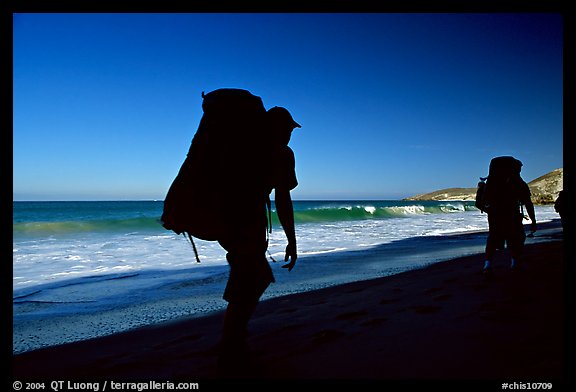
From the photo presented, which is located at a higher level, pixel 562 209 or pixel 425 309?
pixel 562 209

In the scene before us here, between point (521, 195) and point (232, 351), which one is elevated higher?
point (521, 195)

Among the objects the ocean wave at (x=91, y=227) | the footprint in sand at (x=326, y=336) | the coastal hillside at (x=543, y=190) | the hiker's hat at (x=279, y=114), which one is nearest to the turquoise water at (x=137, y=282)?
the hiker's hat at (x=279, y=114)

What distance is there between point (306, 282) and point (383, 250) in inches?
200

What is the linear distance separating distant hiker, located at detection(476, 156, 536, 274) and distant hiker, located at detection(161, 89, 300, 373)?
4.32 m

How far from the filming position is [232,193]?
2344mm

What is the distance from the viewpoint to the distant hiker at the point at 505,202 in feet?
18.0

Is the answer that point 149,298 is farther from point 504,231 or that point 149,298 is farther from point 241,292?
point 504,231

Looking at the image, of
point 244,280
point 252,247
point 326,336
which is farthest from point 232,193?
point 326,336

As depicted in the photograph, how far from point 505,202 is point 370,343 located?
3.96 metres

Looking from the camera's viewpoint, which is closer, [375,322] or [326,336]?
[326,336]

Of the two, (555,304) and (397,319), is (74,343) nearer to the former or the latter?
(397,319)

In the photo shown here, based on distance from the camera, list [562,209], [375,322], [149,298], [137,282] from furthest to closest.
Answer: [137,282]
[149,298]
[562,209]
[375,322]

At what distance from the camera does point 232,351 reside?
2.33m
